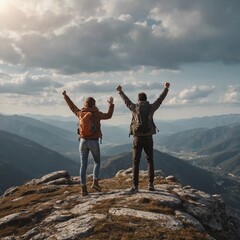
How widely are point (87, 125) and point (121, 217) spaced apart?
6508mm

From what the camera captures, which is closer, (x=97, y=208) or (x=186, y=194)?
(x=97, y=208)

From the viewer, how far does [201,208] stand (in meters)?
19.8

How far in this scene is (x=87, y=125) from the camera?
2088 cm

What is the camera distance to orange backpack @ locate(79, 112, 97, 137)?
20.8 metres

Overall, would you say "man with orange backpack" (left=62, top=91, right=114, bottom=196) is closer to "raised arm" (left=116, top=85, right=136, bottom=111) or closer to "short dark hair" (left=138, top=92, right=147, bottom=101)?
"raised arm" (left=116, top=85, right=136, bottom=111)

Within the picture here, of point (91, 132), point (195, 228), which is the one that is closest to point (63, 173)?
point (91, 132)

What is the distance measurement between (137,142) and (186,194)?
4684mm

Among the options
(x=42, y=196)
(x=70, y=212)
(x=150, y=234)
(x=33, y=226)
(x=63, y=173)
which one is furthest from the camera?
(x=63, y=173)

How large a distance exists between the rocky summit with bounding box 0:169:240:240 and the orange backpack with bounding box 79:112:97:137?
388 cm

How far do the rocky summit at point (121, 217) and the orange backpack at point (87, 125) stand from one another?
3.88m

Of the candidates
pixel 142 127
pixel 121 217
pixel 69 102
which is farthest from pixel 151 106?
pixel 121 217

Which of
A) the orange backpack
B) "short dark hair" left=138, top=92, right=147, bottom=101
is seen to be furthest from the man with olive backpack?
the orange backpack

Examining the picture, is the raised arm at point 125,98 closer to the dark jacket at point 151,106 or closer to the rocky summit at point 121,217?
the dark jacket at point 151,106

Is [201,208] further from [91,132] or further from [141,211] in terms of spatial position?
[91,132]
